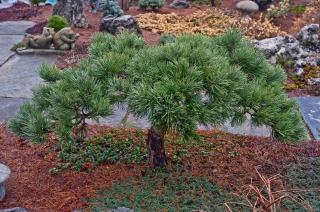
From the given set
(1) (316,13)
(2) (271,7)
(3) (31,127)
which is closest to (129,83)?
(3) (31,127)

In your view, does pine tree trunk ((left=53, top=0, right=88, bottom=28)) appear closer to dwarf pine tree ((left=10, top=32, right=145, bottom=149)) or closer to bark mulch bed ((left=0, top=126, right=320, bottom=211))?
bark mulch bed ((left=0, top=126, right=320, bottom=211))

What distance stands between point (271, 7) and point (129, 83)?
841cm

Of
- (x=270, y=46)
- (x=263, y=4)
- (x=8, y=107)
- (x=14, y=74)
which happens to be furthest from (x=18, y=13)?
(x=270, y=46)

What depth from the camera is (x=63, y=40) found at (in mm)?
7816

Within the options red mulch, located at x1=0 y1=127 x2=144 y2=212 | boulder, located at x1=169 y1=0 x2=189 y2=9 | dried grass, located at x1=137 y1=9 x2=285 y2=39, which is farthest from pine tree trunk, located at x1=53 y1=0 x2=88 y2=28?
red mulch, located at x1=0 y1=127 x2=144 y2=212

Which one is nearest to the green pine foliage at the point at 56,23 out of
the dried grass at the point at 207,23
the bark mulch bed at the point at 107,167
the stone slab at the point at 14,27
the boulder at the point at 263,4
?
the stone slab at the point at 14,27

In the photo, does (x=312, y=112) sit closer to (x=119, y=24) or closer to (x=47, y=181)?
(x=47, y=181)

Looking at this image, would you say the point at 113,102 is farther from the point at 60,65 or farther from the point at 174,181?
the point at 60,65

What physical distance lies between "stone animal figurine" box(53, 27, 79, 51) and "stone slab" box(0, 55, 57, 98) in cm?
26

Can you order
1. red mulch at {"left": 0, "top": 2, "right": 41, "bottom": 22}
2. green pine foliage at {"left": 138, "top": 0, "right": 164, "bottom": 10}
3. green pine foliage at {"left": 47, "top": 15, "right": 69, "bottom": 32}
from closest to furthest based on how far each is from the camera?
green pine foliage at {"left": 47, "top": 15, "right": 69, "bottom": 32} → red mulch at {"left": 0, "top": 2, "right": 41, "bottom": 22} → green pine foliage at {"left": 138, "top": 0, "right": 164, "bottom": 10}

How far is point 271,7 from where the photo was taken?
35.4ft

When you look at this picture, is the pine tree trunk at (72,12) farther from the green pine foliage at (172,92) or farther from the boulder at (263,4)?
the green pine foliage at (172,92)

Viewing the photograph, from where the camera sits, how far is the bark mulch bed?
3625 millimetres

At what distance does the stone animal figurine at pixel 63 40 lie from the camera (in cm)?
779
